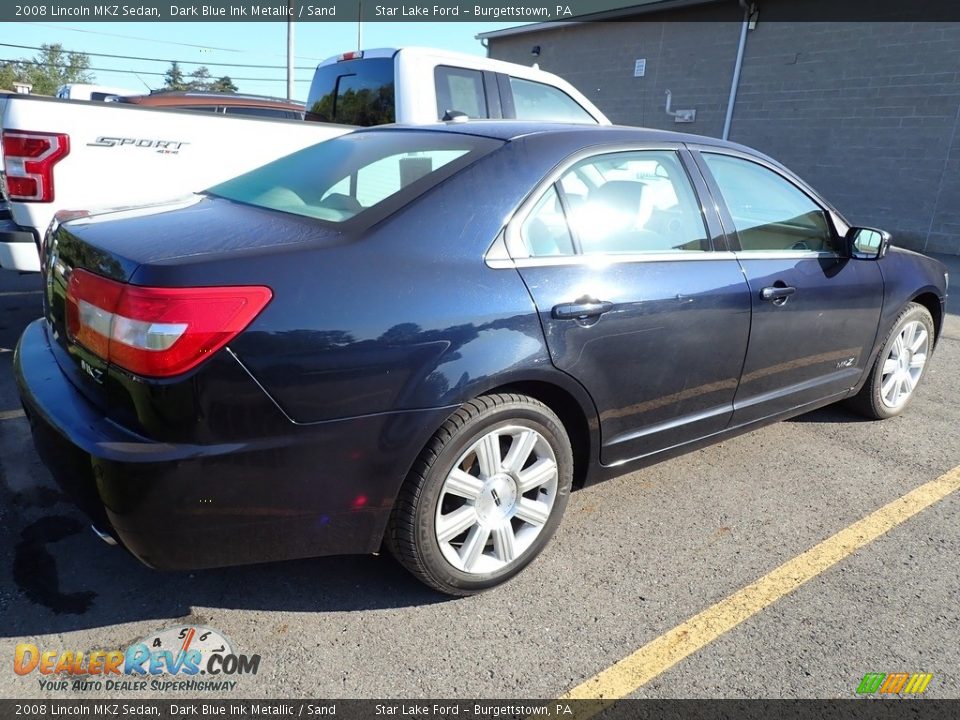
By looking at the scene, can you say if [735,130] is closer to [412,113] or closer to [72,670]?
[412,113]

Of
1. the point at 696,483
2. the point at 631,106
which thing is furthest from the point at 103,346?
the point at 631,106

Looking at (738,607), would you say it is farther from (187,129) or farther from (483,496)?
(187,129)

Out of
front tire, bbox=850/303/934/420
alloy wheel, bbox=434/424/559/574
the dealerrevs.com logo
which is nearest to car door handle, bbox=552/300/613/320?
alloy wheel, bbox=434/424/559/574

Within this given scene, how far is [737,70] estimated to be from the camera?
14.7 metres

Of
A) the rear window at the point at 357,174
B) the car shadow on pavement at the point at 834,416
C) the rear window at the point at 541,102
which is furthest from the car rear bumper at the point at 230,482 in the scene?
the rear window at the point at 541,102

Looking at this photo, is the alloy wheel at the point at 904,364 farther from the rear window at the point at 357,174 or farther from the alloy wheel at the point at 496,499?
the rear window at the point at 357,174

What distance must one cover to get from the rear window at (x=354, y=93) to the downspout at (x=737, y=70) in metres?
10.8

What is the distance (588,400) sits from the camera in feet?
8.36

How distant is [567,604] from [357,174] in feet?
5.92

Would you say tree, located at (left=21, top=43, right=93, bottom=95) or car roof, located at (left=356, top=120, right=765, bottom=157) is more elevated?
tree, located at (left=21, top=43, right=93, bottom=95)

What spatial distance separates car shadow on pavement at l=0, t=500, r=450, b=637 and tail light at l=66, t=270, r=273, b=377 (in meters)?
0.93

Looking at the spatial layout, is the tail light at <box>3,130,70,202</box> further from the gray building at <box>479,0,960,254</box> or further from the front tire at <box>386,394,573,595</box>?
the gray building at <box>479,0,960,254</box>

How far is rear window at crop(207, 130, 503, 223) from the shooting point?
2.41 m

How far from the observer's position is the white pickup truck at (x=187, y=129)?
4.11 meters
